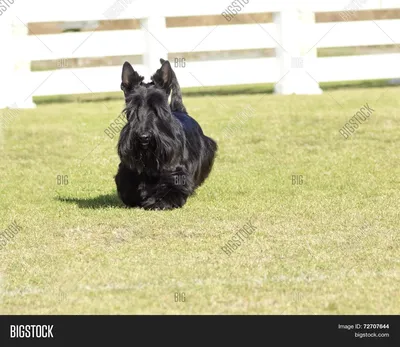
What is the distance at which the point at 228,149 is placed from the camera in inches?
602

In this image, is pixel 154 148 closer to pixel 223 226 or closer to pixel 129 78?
pixel 129 78

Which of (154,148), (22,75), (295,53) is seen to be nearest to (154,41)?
(22,75)

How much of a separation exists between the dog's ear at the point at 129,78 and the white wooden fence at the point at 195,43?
9.80 meters

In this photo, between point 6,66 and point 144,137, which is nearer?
point 144,137

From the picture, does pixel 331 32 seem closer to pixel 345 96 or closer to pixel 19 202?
pixel 345 96

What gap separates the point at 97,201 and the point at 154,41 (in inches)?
347

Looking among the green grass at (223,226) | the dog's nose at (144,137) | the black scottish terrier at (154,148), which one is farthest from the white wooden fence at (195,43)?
the dog's nose at (144,137)

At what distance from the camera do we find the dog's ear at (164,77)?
991cm

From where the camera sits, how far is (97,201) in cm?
1153

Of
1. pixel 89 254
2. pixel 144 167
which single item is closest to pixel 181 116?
pixel 144 167

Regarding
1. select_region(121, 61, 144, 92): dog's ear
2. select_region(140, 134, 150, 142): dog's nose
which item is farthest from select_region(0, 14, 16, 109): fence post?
select_region(140, 134, 150, 142): dog's nose

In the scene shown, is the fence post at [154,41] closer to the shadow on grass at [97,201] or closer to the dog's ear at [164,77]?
the shadow on grass at [97,201]

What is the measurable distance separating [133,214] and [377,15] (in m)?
17.5

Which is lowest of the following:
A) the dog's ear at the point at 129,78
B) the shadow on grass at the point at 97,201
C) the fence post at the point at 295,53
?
the shadow on grass at the point at 97,201
